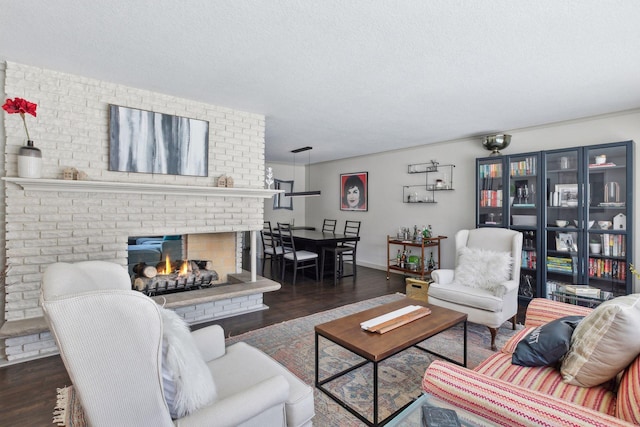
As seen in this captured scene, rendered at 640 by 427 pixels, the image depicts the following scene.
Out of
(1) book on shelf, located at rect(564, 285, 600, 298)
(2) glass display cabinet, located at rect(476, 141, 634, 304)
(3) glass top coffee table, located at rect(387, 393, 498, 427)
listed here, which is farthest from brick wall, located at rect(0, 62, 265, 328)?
(1) book on shelf, located at rect(564, 285, 600, 298)

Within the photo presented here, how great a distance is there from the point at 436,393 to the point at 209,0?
7.30 ft

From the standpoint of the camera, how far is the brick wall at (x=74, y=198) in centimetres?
261

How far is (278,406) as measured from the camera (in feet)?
4.36

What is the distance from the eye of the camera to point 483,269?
3.39 meters

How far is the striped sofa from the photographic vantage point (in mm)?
1101

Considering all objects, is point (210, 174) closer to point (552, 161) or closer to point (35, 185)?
point (35, 185)

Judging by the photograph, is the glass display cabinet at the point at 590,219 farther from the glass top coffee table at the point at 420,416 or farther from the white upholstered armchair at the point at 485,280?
the glass top coffee table at the point at 420,416

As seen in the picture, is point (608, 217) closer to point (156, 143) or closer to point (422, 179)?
point (422, 179)

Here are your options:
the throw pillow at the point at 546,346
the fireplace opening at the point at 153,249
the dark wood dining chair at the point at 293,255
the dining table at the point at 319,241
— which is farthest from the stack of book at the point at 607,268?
the fireplace opening at the point at 153,249

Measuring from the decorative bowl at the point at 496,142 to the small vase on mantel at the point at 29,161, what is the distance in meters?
5.01

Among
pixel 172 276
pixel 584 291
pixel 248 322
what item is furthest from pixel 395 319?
pixel 172 276

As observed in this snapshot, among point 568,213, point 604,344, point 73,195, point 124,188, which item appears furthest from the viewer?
point 568,213

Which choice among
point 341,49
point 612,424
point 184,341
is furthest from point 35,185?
point 612,424

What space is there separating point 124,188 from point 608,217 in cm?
510
